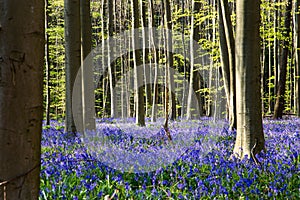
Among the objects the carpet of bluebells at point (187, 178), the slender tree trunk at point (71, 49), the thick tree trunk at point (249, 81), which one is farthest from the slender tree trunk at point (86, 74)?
the thick tree trunk at point (249, 81)

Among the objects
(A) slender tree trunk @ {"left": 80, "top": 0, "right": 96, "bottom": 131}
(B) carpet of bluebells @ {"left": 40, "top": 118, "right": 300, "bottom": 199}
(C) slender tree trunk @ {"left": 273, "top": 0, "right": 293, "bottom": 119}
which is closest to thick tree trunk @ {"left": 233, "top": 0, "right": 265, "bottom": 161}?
(B) carpet of bluebells @ {"left": 40, "top": 118, "right": 300, "bottom": 199}

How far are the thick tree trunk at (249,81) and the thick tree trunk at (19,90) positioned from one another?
4607 mm

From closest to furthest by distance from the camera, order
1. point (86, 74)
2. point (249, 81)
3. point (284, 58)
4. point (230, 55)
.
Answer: point (249, 81)
point (230, 55)
point (86, 74)
point (284, 58)

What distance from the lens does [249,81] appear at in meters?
5.83

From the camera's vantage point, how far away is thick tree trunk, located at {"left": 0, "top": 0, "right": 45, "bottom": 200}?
1583mm

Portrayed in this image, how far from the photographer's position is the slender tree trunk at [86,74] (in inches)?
393

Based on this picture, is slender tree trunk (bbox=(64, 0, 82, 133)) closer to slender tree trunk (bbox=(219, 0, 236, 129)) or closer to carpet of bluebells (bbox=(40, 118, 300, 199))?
carpet of bluebells (bbox=(40, 118, 300, 199))

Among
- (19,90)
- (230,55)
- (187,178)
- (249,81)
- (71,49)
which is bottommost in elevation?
(187,178)

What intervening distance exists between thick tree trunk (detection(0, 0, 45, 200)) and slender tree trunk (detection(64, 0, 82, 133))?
793 cm

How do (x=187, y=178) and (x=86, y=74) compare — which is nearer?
(x=187, y=178)

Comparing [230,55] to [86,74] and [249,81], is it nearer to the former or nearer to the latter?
[249,81]

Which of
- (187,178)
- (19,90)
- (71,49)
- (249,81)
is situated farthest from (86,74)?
(19,90)

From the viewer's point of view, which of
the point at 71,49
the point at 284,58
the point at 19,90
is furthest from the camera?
the point at 284,58

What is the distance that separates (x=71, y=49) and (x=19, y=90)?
811 cm
